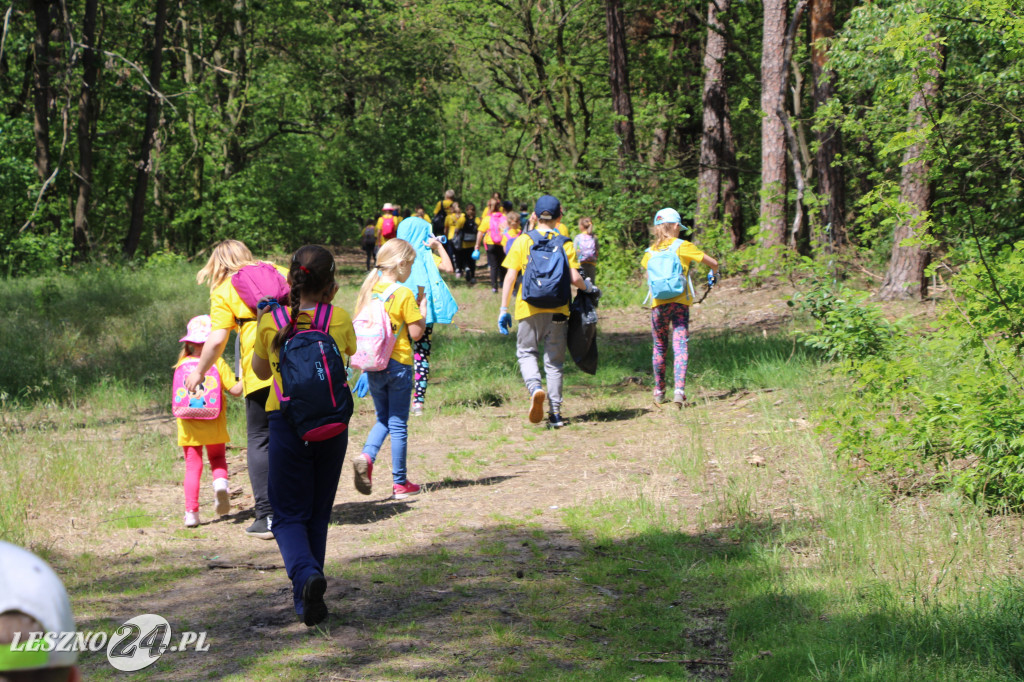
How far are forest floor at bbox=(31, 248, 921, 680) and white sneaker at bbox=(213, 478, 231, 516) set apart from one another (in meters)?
0.16

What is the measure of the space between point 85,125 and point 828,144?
14.8 meters

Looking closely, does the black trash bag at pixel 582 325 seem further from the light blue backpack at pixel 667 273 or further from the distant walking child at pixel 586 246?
the distant walking child at pixel 586 246

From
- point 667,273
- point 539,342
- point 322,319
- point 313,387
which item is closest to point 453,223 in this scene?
point 667,273

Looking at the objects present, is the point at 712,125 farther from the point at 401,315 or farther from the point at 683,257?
the point at 401,315

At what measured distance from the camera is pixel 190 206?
85.9 ft

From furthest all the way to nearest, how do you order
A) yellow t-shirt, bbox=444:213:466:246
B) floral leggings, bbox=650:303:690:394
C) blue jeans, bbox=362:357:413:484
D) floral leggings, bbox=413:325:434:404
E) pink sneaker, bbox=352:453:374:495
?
yellow t-shirt, bbox=444:213:466:246
floral leggings, bbox=650:303:690:394
floral leggings, bbox=413:325:434:404
blue jeans, bbox=362:357:413:484
pink sneaker, bbox=352:453:374:495

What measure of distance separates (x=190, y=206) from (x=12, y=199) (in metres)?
6.92

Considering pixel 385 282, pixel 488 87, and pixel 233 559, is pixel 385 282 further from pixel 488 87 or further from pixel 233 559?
pixel 488 87

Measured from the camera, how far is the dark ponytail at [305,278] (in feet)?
15.3

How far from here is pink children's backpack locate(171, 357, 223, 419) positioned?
6379 mm

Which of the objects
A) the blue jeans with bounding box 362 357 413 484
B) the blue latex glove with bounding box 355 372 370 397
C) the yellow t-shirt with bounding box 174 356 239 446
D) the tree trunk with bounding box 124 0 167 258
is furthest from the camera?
the tree trunk with bounding box 124 0 167 258

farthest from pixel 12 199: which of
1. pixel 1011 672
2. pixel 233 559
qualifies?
pixel 1011 672

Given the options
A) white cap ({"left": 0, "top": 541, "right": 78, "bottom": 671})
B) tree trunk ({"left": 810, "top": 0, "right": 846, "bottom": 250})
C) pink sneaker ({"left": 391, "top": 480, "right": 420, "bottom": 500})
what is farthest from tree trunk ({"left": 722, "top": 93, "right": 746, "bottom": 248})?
white cap ({"left": 0, "top": 541, "right": 78, "bottom": 671})

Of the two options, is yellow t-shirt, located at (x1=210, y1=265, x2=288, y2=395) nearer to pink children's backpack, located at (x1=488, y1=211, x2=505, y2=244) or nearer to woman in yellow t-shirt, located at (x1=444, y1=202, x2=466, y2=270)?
pink children's backpack, located at (x1=488, y1=211, x2=505, y2=244)
